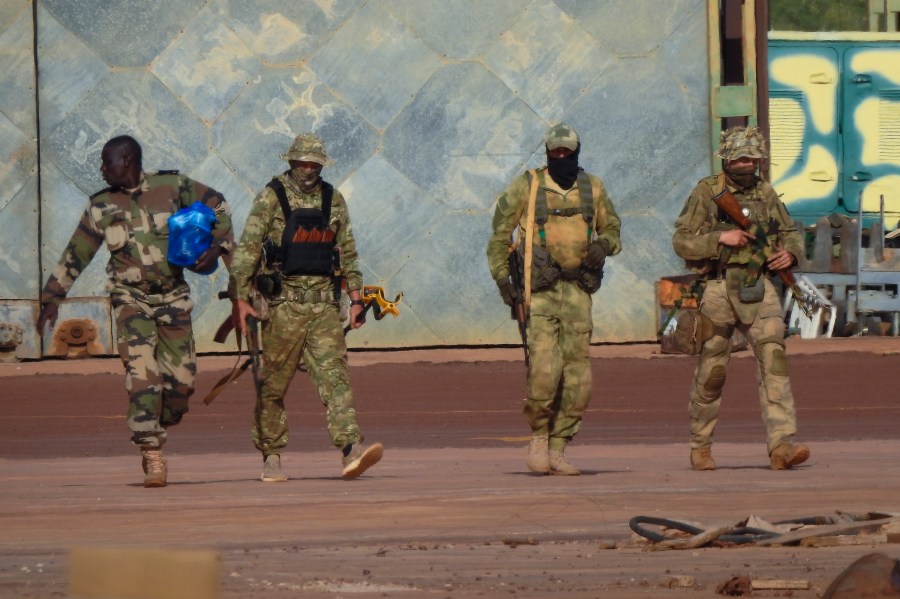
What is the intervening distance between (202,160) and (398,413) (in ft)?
16.8

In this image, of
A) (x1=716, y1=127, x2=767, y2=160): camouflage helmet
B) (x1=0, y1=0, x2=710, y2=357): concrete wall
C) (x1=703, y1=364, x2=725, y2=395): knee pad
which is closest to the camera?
(x1=716, y1=127, x2=767, y2=160): camouflage helmet

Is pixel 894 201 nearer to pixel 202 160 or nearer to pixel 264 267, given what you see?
pixel 202 160

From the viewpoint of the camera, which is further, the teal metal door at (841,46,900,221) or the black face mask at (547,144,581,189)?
the teal metal door at (841,46,900,221)

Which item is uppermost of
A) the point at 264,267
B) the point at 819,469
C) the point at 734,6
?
the point at 734,6

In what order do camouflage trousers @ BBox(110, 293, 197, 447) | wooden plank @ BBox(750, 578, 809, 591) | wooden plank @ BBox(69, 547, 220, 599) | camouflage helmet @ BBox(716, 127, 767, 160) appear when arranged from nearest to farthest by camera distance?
wooden plank @ BBox(69, 547, 220, 599)
wooden plank @ BBox(750, 578, 809, 591)
camouflage trousers @ BBox(110, 293, 197, 447)
camouflage helmet @ BBox(716, 127, 767, 160)

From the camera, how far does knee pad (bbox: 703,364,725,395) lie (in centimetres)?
1231

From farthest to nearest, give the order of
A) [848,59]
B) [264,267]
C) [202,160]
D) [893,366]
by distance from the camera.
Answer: [848,59] < [202,160] < [893,366] < [264,267]

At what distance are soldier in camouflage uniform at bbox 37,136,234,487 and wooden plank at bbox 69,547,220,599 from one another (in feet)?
22.4

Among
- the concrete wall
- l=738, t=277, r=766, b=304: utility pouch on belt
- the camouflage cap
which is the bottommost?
l=738, t=277, r=766, b=304: utility pouch on belt

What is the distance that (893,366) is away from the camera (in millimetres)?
20297

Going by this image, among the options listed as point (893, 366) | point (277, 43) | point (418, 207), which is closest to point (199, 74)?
point (277, 43)

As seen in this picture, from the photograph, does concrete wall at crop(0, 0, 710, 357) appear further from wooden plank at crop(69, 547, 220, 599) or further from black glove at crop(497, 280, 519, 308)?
wooden plank at crop(69, 547, 220, 599)

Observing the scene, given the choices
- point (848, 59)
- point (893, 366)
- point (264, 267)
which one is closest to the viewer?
point (264, 267)

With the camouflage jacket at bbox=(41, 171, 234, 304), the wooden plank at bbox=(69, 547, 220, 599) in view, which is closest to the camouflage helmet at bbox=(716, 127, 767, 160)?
the camouflage jacket at bbox=(41, 171, 234, 304)
